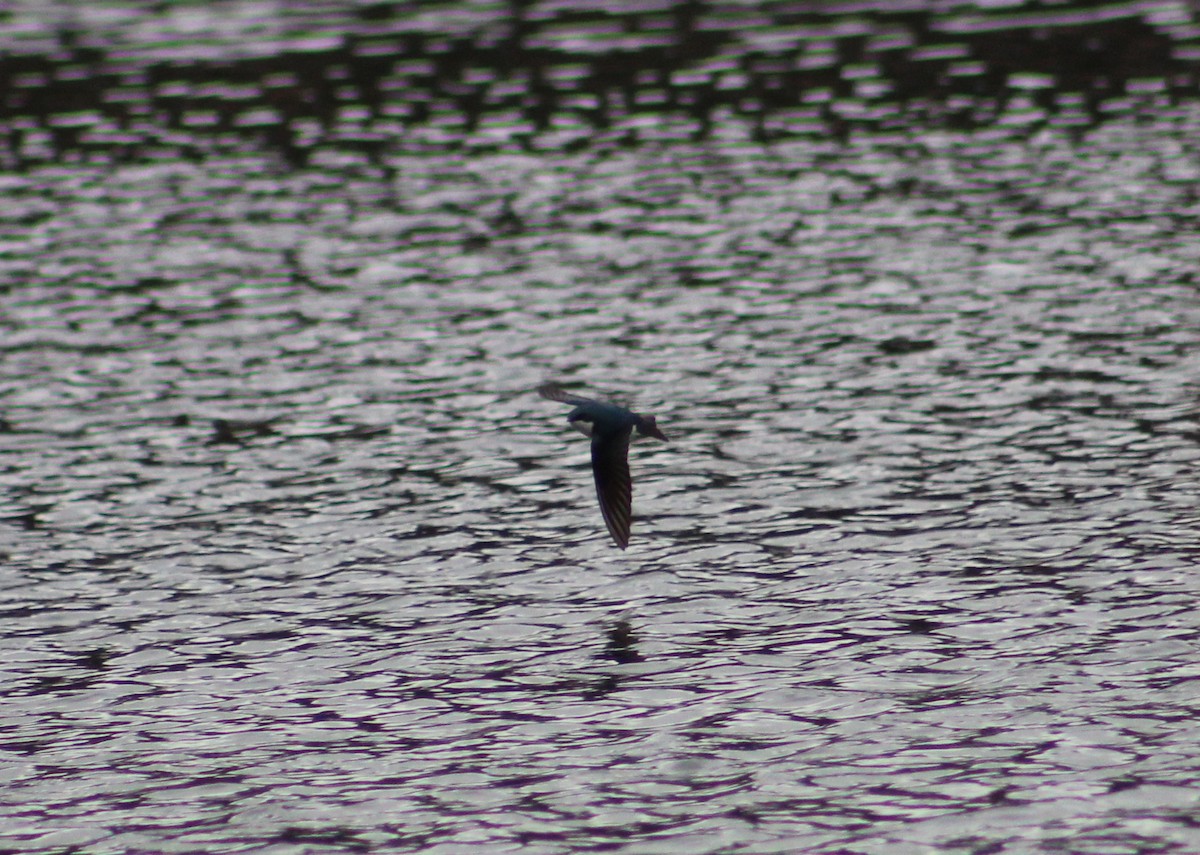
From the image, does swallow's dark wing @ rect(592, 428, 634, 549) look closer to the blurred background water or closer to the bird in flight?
the bird in flight

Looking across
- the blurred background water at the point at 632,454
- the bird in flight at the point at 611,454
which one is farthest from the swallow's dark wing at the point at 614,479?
the blurred background water at the point at 632,454

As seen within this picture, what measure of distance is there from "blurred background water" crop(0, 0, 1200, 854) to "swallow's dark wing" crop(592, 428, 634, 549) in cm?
104

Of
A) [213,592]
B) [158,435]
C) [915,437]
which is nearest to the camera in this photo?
[213,592]

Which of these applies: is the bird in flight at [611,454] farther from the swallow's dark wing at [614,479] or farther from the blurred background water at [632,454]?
the blurred background water at [632,454]

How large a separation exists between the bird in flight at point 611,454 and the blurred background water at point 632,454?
111 centimetres

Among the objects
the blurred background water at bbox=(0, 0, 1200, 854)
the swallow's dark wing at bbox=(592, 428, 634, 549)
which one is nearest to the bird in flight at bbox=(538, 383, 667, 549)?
the swallow's dark wing at bbox=(592, 428, 634, 549)

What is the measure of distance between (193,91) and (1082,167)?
69.4 feet

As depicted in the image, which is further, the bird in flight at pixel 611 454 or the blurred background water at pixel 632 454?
the bird in flight at pixel 611 454

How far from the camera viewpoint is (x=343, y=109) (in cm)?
3891

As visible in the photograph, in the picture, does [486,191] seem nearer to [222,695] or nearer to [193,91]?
[193,91]

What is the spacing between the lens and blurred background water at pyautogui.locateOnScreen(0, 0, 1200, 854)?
12.9 m

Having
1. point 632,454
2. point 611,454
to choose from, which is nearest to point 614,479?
point 611,454

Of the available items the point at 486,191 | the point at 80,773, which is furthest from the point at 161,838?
the point at 486,191

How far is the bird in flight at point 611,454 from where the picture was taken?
50.2ft
